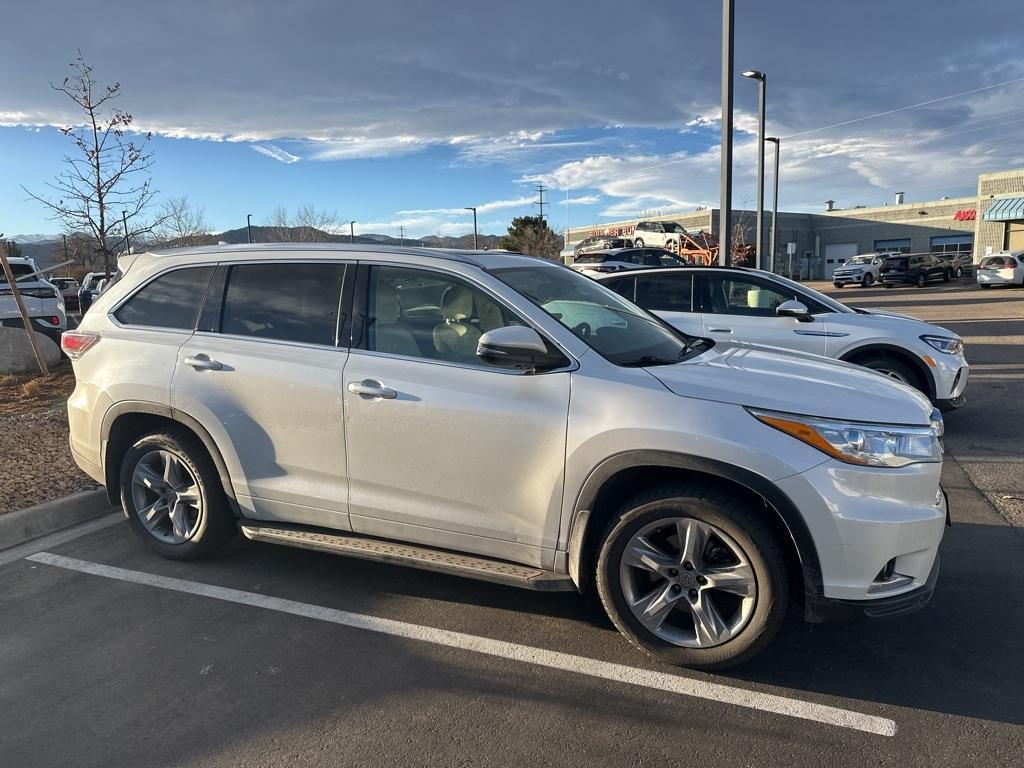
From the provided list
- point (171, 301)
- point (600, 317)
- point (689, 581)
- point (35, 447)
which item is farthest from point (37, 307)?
point (689, 581)

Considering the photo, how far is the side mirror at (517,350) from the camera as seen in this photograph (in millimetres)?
3305

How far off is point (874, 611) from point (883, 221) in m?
76.2

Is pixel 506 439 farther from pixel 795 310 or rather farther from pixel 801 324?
pixel 801 324

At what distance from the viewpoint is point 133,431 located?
462 cm

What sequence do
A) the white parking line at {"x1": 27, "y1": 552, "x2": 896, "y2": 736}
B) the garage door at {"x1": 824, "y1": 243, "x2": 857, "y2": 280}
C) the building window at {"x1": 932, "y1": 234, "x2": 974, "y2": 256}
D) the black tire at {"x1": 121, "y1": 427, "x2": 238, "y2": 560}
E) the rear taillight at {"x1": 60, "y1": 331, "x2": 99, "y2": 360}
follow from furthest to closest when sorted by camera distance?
the garage door at {"x1": 824, "y1": 243, "x2": 857, "y2": 280} → the building window at {"x1": 932, "y1": 234, "x2": 974, "y2": 256} → the rear taillight at {"x1": 60, "y1": 331, "x2": 99, "y2": 360} → the black tire at {"x1": 121, "y1": 427, "x2": 238, "y2": 560} → the white parking line at {"x1": 27, "y1": 552, "x2": 896, "y2": 736}

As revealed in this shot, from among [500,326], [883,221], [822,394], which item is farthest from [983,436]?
[883,221]

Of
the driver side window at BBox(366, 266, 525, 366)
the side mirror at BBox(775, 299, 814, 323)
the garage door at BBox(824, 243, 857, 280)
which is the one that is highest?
the garage door at BBox(824, 243, 857, 280)

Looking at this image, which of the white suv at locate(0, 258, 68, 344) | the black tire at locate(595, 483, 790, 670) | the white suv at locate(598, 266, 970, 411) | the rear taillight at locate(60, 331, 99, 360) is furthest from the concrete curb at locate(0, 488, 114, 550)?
the white suv at locate(0, 258, 68, 344)

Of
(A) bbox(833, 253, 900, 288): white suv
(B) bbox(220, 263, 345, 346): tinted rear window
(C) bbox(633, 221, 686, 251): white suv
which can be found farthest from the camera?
(A) bbox(833, 253, 900, 288): white suv

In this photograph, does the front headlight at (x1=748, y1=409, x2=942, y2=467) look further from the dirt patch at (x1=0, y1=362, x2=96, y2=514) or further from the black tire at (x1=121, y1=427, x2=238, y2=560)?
the dirt patch at (x1=0, y1=362, x2=96, y2=514)

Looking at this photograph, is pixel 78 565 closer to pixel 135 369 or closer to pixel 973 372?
pixel 135 369

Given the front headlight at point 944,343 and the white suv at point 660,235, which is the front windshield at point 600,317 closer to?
the front headlight at point 944,343

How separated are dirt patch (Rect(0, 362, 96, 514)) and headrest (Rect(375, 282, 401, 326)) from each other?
3.21 meters

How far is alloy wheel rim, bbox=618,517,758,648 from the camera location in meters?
3.13
